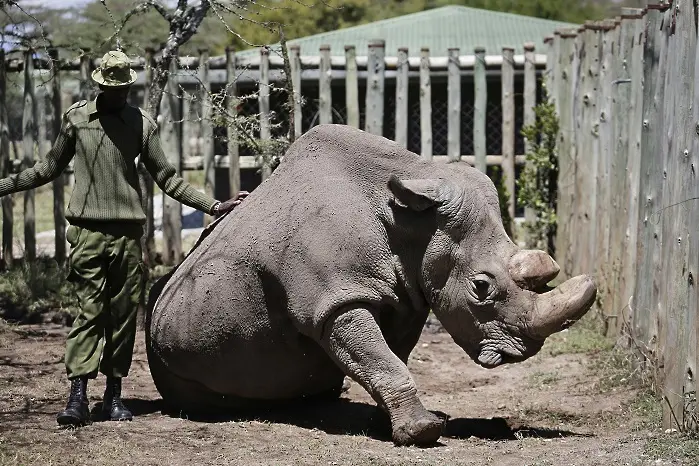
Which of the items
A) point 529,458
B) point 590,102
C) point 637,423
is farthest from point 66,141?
point 590,102

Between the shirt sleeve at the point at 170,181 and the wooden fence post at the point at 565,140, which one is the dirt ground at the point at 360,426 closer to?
the shirt sleeve at the point at 170,181

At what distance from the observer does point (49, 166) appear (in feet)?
21.6

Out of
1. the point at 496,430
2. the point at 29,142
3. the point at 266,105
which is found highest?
the point at 266,105

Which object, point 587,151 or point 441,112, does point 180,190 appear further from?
point 441,112

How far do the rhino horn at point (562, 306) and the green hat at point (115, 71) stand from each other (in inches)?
105

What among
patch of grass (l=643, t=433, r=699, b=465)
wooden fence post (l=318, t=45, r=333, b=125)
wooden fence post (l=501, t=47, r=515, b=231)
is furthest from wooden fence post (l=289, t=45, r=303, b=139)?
patch of grass (l=643, t=433, r=699, b=465)

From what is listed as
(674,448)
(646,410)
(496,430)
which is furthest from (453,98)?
(674,448)

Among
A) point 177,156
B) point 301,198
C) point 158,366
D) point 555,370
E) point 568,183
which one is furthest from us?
point 177,156

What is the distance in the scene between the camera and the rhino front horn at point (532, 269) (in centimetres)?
604

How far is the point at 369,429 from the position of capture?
6.61 m

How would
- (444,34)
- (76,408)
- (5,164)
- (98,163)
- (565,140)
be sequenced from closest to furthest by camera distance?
(76,408) < (98,163) < (565,140) < (5,164) < (444,34)

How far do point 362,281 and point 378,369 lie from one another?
19.3 inches

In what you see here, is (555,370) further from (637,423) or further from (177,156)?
(177,156)

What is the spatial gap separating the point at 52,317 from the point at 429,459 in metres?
5.23
